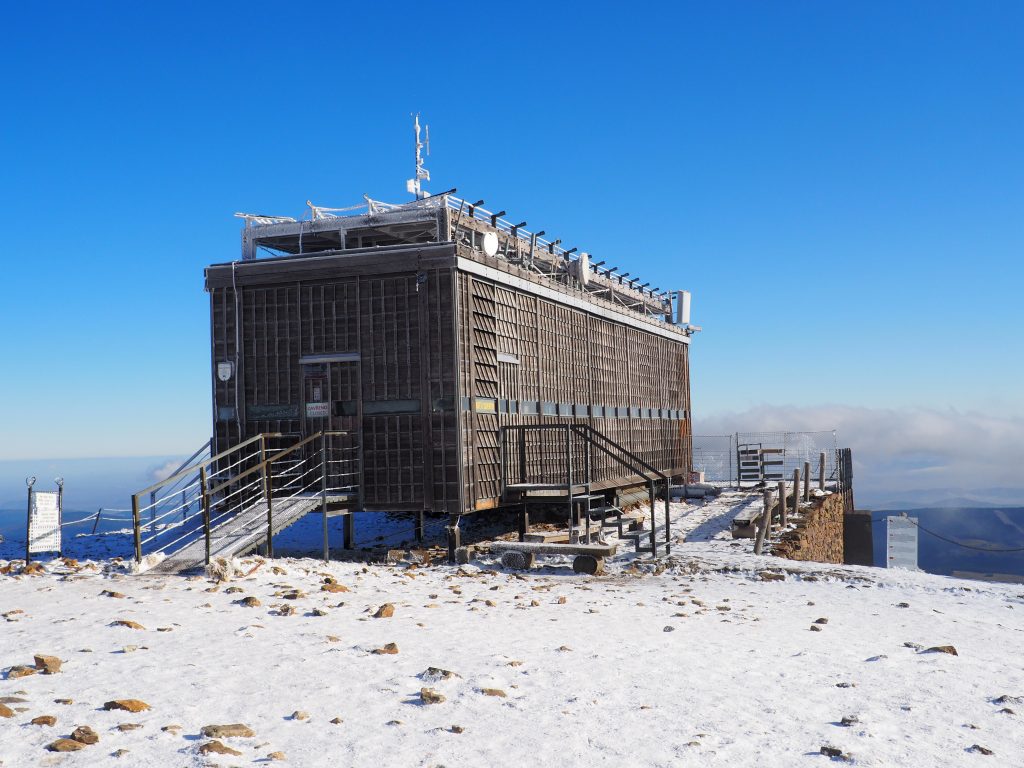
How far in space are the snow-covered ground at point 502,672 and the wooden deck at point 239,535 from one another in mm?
815

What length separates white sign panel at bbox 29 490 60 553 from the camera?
54.0 ft

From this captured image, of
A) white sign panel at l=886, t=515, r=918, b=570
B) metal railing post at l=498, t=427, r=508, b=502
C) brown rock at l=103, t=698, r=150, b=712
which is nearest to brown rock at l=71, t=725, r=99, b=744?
brown rock at l=103, t=698, r=150, b=712

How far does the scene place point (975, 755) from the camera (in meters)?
6.71

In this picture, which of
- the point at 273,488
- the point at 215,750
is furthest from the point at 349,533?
the point at 215,750

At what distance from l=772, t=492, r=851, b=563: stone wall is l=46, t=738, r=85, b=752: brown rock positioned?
16.1 metres

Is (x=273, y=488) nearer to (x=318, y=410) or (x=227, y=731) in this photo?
(x=318, y=410)

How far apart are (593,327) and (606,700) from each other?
1803cm

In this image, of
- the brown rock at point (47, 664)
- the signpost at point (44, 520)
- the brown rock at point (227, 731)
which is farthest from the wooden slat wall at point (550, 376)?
the brown rock at point (227, 731)

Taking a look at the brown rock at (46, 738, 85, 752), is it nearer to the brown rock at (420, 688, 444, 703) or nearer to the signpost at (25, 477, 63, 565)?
the brown rock at (420, 688, 444, 703)

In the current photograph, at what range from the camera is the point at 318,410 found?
1816 centimetres

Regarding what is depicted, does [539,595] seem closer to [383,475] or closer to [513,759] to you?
[383,475]

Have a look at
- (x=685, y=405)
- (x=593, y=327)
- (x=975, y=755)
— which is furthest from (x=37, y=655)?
(x=685, y=405)

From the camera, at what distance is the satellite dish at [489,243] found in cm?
1884

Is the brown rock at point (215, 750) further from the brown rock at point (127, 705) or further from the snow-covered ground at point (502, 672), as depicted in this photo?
the brown rock at point (127, 705)
